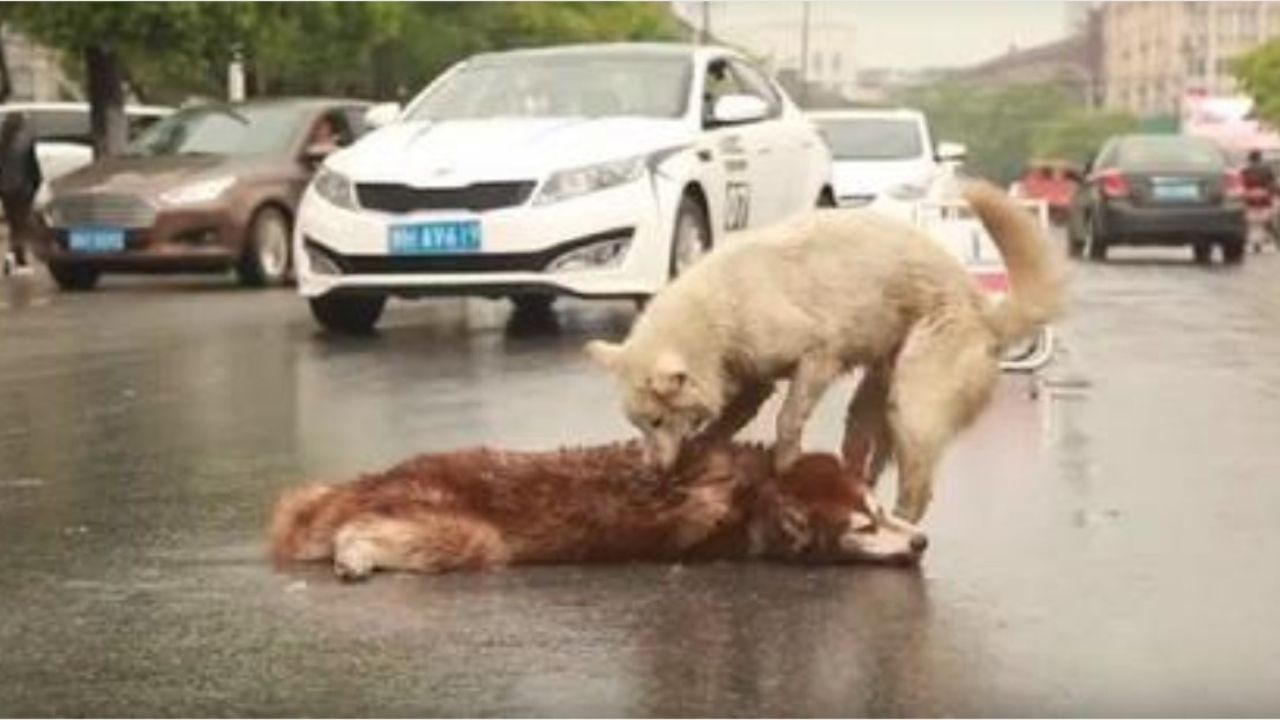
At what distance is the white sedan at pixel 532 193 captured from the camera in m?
12.2

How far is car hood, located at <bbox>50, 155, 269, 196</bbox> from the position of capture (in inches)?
725

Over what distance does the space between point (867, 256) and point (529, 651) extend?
1661 millimetres

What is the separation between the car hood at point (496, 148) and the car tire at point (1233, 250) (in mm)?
13060

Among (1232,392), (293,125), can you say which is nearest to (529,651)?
(1232,392)

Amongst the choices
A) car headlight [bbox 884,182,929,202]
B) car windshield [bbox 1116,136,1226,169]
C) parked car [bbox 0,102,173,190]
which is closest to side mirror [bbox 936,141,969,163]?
car headlight [bbox 884,182,929,202]

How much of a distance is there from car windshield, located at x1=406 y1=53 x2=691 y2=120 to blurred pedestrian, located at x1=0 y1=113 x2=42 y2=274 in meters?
9.32

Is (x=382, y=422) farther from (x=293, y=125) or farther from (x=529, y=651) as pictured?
(x=293, y=125)

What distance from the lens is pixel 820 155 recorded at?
15.0 meters

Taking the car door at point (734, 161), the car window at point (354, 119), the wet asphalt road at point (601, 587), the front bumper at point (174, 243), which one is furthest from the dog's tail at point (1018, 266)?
the car window at point (354, 119)

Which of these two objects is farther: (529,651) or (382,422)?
(382,422)

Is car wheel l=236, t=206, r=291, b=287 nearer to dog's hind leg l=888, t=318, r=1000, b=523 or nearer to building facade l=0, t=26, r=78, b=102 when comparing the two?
dog's hind leg l=888, t=318, r=1000, b=523

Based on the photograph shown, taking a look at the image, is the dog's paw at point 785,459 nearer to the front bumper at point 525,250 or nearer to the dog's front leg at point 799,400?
the dog's front leg at point 799,400

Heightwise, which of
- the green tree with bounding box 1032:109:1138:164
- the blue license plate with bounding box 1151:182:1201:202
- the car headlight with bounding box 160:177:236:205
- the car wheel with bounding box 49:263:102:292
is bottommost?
the green tree with bounding box 1032:109:1138:164

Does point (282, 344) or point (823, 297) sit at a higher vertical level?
point (823, 297)
